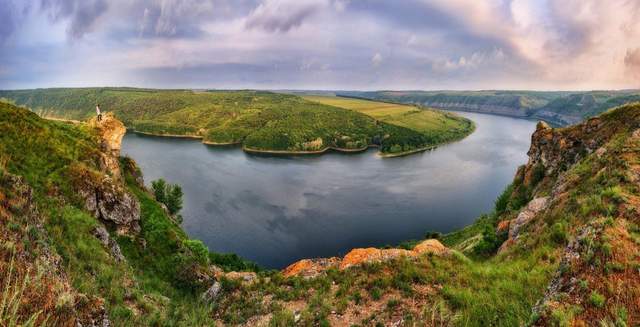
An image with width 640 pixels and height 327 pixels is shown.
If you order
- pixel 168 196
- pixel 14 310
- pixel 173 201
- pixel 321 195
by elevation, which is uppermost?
pixel 14 310

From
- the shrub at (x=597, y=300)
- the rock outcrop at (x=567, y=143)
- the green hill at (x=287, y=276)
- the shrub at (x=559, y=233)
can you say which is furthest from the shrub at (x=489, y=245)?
the shrub at (x=597, y=300)

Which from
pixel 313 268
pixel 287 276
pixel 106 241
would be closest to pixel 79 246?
pixel 106 241

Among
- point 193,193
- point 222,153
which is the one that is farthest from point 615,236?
point 222,153

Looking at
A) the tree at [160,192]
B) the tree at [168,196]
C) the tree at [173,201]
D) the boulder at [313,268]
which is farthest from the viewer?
the tree at [173,201]

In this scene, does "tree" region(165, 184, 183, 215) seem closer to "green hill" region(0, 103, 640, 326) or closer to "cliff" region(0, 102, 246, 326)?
"cliff" region(0, 102, 246, 326)

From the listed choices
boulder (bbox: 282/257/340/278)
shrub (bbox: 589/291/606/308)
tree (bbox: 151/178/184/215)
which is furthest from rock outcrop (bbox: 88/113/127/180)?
shrub (bbox: 589/291/606/308)

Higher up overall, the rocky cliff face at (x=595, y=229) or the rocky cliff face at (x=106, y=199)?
the rocky cliff face at (x=595, y=229)

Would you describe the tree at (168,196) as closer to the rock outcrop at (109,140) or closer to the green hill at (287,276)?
the rock outcrop at (109,140)

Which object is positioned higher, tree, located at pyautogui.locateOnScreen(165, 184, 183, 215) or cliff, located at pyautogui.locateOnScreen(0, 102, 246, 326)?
cliff, located at pyautogui.locateOnScreen(0, 102, 246, 326)

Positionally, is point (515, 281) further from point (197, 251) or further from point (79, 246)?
point (197, 251)
